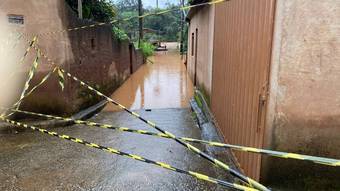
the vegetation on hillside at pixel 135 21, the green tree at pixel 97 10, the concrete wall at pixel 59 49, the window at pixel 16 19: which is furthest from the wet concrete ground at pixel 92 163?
the vegetation on hillside at pixel 135 21

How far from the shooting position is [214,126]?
582cm

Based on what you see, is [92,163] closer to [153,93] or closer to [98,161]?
[98,161]

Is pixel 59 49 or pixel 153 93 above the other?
pixel 59 49

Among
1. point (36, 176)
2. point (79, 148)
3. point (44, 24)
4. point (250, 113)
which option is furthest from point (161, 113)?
point (250, 113)

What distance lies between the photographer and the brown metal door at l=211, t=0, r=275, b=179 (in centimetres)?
309

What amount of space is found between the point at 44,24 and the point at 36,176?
3.60 m

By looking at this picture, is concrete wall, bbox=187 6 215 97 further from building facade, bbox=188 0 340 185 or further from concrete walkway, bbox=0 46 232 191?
building facade, bbox=188 0 340 185

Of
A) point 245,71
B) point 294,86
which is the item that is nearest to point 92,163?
point 245,71

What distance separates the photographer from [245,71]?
377 centimetres

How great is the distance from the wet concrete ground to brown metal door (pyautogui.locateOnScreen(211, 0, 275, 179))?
0.83 metres

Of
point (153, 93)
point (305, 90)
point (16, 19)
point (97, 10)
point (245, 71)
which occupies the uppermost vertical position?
point (97, 10)

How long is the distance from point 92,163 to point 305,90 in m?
3.43

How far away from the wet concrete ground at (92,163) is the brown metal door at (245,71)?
2.73ft

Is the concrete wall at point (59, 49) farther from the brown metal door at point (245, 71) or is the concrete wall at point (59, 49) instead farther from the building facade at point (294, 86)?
the building facade at point (294, 86)
